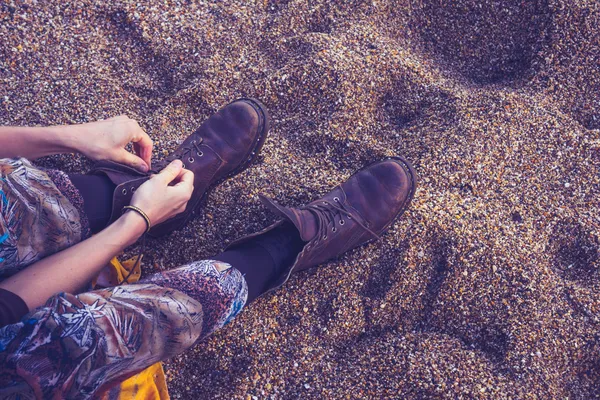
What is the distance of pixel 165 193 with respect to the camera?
1632mm

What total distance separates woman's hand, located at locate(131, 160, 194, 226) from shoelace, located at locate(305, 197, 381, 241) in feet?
1.63

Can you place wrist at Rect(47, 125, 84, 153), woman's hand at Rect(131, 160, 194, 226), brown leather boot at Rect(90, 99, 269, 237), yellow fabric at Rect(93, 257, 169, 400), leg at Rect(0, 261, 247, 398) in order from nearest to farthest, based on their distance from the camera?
leg at Rect(0, 261, 247, 398) < yellow fabric at Rect(93, 257, 169, 400) < woman's hand at Rect(131, 160, 194, 226) < wrist at Rect(47, 125, 84, 153) < brown leather boot at Rect(90, 99, 269, 237)

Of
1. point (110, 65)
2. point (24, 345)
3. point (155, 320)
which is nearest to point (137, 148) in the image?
point (110, 65)

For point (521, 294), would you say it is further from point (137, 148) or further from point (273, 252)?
point (137, 148)

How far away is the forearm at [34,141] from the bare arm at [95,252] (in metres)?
0.36

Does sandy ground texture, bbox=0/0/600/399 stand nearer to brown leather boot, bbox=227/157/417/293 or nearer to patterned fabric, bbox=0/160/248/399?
brown leather boot, bbox=227/157/417/293

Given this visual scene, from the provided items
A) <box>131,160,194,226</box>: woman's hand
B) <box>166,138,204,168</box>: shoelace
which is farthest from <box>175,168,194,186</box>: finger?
<box>166,138,204,168</box>: shoelace

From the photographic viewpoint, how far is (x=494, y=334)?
1.72 meters

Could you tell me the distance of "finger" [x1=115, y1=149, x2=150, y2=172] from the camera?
5.78ft

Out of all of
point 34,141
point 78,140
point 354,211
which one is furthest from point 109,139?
point 354,211

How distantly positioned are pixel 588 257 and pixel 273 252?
1253 mm

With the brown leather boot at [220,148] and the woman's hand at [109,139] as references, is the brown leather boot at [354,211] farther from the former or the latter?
the woman's hand at [109,139]

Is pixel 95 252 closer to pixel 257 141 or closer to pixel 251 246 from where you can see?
pixel 251 246

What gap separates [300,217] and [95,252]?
2.39 feet
